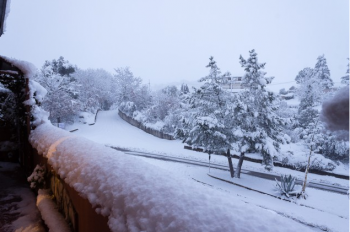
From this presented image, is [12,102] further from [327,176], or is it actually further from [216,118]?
[327,176]

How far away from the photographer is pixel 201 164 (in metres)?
21.0

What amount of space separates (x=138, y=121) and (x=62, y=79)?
13449mm

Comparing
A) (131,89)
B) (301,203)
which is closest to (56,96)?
(131,89)

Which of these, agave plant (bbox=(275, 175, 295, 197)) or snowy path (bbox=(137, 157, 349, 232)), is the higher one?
agave plant (bbox=(275, 175, 295, 197))

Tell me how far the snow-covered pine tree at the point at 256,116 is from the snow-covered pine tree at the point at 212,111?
991 mm

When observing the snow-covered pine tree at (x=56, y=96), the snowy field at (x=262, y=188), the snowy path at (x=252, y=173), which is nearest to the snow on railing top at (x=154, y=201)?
the snowy field at (x=262, y=188)

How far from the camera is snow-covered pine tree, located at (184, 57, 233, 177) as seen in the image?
17062mm

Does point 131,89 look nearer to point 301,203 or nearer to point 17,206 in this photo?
point 301,203

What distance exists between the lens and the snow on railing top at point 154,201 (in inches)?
43.0

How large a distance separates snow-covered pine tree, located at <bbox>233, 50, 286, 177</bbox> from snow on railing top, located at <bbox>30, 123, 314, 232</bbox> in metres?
15.0

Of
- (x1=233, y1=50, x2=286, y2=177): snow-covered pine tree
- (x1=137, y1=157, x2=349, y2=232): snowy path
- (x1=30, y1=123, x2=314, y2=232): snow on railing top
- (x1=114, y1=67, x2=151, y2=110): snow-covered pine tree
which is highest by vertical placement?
(x1=114, y1=67, x2=151, y2=110): snow-covered pine tree

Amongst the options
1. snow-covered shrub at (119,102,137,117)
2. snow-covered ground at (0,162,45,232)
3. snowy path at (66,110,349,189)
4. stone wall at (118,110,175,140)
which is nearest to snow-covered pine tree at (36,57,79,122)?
snowy path at (66,110,349,189)

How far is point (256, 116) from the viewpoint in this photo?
15.9 meters

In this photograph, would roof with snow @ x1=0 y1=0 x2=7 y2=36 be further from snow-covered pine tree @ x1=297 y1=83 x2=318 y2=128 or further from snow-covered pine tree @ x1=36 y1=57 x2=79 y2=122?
snow-covered pine tree @ x1=297 y1=83 x2=318 y2=128
